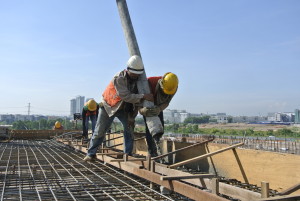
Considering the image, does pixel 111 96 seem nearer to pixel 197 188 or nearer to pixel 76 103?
pixel 197 188

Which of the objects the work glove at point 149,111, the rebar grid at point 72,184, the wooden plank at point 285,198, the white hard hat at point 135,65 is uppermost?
the white hard hat at point 135,65

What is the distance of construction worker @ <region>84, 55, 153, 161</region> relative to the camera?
157 inches

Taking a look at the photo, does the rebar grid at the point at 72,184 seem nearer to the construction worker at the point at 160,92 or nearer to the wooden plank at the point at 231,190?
the wooden plank at the point at 231,190

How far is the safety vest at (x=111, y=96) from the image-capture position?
428 cm

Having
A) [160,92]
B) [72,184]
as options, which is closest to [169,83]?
[160,92]

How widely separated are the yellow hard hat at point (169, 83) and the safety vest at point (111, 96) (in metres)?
0.62

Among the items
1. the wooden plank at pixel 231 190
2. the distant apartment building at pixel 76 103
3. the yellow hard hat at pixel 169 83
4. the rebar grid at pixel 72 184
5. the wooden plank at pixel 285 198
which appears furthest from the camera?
the distant apartment building at pixel 76 103

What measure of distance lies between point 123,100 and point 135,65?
458mm

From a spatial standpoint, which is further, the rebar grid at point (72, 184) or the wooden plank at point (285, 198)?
the rebar grid at point (72, 184)

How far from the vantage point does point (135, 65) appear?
157 inches

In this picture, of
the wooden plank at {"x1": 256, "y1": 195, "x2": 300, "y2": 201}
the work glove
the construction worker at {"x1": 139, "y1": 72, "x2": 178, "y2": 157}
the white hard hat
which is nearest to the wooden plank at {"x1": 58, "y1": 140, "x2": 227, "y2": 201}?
the wooden plank at {"x1": 256, "y1": 195, "x2": 300, "y2": 201}

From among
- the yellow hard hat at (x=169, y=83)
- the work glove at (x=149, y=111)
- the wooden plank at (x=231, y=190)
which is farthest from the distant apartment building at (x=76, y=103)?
the wooden plank at (x=231, y=190)

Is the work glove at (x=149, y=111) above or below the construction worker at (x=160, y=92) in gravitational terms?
below

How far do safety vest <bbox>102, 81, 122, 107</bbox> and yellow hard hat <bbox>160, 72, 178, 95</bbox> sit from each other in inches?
24.6
